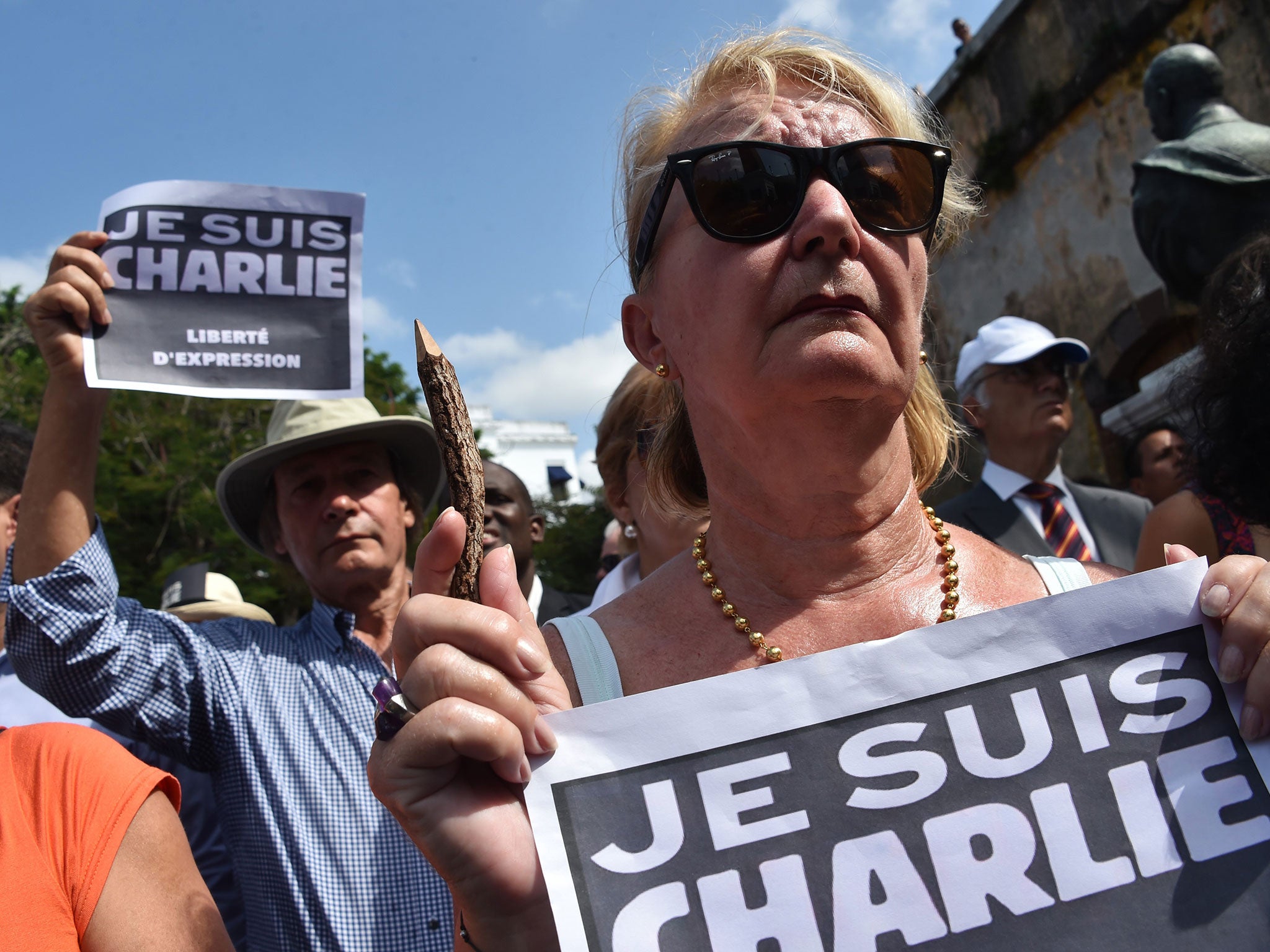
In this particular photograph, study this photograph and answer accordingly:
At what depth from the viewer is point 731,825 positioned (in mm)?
1098

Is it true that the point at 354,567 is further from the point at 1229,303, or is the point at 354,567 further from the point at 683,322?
the point at 1229,303

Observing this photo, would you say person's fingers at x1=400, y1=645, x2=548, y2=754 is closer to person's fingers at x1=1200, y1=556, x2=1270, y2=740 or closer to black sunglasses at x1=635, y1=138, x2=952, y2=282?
black sunglasses at x1=635, y1=138, x2=952, y2=282

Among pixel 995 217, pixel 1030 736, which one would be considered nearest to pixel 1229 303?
pixel 1030 736

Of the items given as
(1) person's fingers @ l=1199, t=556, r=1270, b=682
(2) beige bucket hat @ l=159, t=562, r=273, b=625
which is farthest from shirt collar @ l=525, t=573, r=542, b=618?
(1) person's fingers @ l=1199, t=556, r=1270, b=682

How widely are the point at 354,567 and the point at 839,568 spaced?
184cm

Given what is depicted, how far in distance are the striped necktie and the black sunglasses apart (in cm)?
299

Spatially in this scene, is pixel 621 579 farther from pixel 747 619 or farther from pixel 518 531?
pixel 747 619

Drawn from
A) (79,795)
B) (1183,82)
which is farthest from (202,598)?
(1183,82)

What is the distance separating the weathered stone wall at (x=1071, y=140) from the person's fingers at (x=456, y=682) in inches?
362

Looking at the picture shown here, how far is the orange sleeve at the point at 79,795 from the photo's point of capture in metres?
1.62

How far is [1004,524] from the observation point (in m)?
3.96

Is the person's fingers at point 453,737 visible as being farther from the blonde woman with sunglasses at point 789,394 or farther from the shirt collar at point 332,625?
the shirt collar at point 332,625

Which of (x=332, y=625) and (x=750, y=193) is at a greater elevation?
(x=750, y=193)

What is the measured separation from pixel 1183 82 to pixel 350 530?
19.5 ft
